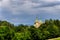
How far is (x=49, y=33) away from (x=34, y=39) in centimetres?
3672

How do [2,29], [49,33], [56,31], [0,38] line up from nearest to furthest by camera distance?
1. [0,38]
2. [2,29]
3. [49,33]
4. [56,31]

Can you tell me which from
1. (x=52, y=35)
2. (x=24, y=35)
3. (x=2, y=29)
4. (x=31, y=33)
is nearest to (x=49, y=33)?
(x=52, y=35)

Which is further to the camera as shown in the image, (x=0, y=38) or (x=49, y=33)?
(x=49, y=33)

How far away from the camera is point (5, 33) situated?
109 m

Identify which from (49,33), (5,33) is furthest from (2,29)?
(49,33)

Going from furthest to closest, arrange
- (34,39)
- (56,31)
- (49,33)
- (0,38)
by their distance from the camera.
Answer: (56,31) → (49,33) → (34,39) → (0,38)

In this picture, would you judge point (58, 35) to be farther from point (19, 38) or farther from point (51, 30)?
point (19, 38)

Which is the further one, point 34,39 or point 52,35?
point 52,35

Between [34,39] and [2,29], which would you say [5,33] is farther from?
[34,39]

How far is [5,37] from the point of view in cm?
10625

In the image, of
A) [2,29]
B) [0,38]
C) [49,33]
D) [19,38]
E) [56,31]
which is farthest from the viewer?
[56,31]

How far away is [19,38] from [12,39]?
1015 inches

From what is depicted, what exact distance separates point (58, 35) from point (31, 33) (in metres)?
49.5

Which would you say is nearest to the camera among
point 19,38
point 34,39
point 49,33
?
point 19,38
